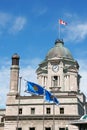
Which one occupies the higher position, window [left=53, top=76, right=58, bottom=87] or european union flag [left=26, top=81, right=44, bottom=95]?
window [left=53, top=76, right=58, bottom=87]

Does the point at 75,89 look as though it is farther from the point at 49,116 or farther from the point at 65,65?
the point at 49,116

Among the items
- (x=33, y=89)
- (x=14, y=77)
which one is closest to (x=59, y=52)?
(x=14, y=77)

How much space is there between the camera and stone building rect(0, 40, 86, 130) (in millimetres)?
67125

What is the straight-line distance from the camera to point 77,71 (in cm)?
7981

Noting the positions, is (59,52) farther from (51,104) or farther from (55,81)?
(51,104)

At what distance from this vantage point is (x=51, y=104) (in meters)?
68.8

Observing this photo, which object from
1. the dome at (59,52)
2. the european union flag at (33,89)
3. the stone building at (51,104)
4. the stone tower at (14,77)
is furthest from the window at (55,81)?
the european union flag at (33,89)

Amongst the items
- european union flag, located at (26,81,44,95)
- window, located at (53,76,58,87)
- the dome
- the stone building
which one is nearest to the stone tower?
the stone building

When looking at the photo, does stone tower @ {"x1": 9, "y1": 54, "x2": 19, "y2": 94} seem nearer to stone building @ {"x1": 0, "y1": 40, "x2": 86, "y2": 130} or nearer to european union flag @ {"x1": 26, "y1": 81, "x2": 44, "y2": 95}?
stone building @ {"x1": 0, "y1": 40, "x2": 86, "y2": 130}

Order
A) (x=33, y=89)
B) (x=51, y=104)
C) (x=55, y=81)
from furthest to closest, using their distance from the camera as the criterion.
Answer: (x=55, y=81), (x=51, y=104), (x=33, y=89)

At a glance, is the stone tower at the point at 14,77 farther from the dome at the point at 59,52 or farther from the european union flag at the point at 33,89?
the european union flag at the point at 33,89

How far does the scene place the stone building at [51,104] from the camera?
6712cm

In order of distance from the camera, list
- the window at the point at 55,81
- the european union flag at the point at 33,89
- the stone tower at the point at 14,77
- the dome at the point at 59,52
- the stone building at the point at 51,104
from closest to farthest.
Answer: the european union flag at the point at 33,89 → the stone building at the point at 51,104 → the stone tower at the point at 14,77 → the window at the point at 55,81 → the dome at the point at 59,52

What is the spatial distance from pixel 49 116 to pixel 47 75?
13.7 m
